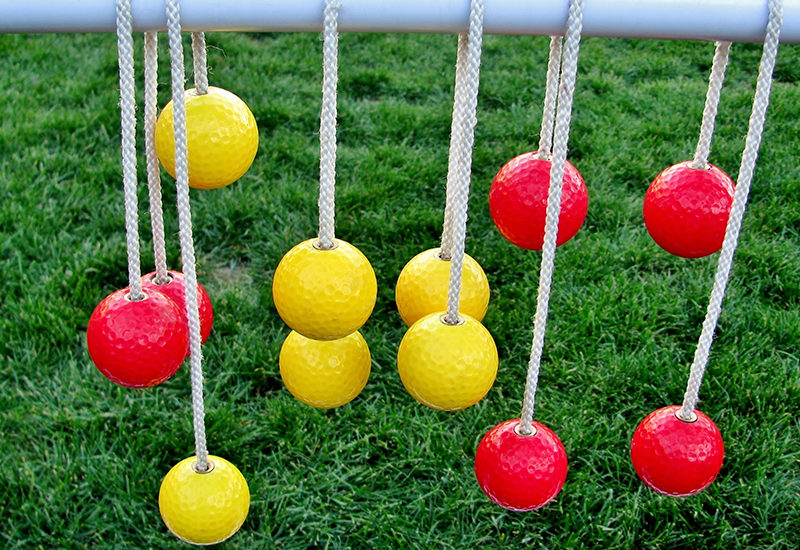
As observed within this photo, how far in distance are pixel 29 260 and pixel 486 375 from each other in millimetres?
1894

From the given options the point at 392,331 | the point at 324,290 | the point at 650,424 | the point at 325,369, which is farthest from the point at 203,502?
the point at 392,331

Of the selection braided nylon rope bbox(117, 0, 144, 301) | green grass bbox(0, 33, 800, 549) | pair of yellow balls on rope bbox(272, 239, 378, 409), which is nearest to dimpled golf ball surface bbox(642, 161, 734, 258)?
pair of yellow balls on rope bbox(272, 239, 378, 409)

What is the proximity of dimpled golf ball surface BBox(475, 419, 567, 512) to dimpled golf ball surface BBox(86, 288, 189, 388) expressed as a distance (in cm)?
39

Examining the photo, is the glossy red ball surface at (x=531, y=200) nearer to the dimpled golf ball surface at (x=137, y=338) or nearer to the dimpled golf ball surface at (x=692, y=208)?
the dimpled golf ball surface at (x=692, y=208)

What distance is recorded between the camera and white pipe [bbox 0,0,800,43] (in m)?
0.80

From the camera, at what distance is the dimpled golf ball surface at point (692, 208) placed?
3.19 feet

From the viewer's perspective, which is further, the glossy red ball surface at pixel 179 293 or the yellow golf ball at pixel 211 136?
the glossy red ball surface at pixel 179 293

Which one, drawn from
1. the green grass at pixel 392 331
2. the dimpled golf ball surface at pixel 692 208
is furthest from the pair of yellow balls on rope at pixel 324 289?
the green grass at pixel 392 331

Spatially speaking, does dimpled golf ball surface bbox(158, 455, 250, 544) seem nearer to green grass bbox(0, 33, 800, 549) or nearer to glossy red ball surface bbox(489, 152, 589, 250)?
glossy red ball surface bbox(489, 152, 589, 250)

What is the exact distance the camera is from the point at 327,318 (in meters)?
0.88

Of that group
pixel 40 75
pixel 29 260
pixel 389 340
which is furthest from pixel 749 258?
pixel 40 75

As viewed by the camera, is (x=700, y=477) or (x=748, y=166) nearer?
(x=748, y=166)

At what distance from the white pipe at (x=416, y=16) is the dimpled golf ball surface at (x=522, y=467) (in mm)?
466

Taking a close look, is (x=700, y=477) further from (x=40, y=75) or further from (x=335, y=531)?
(x=40, y=75)
